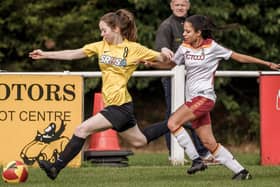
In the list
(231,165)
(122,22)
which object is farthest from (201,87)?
(122,22)

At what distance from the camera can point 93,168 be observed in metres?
13.3

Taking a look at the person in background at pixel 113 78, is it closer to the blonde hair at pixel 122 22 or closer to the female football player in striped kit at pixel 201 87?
the blonde hair at pixel 122 22

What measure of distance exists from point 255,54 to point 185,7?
7.42m

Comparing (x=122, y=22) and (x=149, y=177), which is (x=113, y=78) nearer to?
(x=122, y=22)

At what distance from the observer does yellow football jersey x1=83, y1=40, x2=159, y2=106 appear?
38.4 ft

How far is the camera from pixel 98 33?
2072 centimetres

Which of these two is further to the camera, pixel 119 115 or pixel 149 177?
pixel 149 177

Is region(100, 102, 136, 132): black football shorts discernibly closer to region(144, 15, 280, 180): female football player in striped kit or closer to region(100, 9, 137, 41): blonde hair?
region(144, 15, 280, 180): female football player in striped kit

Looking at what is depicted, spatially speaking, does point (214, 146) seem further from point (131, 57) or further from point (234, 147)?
point (234, 147)

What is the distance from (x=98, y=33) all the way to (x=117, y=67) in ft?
29.6

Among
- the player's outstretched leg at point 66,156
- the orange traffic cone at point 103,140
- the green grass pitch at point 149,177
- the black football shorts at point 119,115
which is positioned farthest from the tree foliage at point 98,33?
the player's outstretched leg at point 66,156

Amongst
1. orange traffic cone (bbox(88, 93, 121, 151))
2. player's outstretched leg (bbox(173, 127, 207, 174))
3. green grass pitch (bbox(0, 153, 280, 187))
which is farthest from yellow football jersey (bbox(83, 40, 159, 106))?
orange traffic cone (bbox(88, 93, 121, 151))

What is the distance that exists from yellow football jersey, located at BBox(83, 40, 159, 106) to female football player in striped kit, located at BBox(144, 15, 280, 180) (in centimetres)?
22

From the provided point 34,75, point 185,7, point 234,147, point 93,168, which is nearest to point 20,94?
point 34,75
